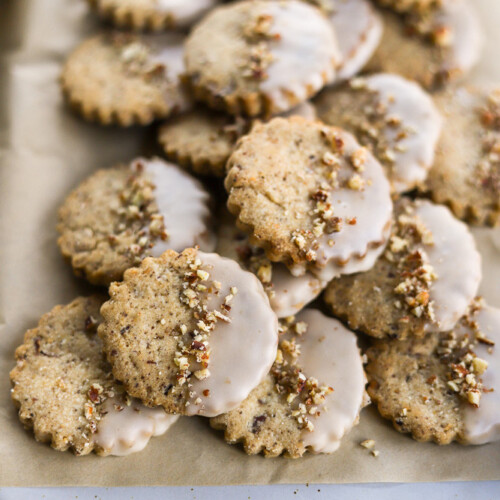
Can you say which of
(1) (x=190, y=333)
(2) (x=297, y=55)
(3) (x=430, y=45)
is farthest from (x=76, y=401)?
Answer: (3) (x=430, y=45)

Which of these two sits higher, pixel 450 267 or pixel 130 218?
pixel 450 267

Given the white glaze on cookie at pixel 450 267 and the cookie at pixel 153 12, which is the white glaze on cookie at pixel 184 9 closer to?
the cookie at pixel 153 12

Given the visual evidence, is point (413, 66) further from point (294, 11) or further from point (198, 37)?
point (198, 37)

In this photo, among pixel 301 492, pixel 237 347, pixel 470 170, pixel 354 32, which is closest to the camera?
pixel 237 347

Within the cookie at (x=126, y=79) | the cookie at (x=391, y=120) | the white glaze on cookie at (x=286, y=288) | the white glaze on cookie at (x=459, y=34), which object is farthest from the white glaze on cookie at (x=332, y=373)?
the white glaze on cookie at (x=459, y=34)

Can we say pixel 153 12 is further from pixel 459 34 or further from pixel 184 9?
pixel 459 34

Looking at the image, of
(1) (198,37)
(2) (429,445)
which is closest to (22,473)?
(2) (429,445)

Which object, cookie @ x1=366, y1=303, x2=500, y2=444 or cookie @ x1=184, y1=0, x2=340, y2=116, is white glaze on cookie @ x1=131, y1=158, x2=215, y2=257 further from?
cookie @ x1=366, y1=303, x2=500, y2=444
